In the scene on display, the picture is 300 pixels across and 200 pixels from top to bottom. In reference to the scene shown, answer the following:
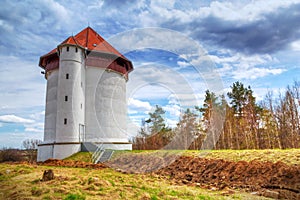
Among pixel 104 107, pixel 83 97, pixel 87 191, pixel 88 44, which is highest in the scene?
pixel 88 44

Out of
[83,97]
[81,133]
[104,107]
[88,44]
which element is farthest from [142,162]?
[88,44]

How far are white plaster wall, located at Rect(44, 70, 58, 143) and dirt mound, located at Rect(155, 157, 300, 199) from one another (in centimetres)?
1629

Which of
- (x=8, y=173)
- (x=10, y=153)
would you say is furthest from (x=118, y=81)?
(x=8, y=173)

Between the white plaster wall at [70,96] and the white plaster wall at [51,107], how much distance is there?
2.25m

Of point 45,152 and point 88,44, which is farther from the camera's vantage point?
point 88,44

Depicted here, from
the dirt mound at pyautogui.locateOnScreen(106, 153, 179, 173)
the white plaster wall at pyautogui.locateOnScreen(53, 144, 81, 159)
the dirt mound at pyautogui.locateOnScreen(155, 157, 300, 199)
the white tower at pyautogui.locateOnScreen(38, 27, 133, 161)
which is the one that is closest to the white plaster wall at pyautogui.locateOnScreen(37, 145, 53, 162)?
→ the white tower at pyautogui.locateOnScreen(38, 27, 133, 161)

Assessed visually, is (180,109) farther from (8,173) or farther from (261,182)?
(8,173)

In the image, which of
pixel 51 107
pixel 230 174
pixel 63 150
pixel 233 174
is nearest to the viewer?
pixel 233 174

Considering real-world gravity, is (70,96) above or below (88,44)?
below

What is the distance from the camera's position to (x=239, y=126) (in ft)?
115

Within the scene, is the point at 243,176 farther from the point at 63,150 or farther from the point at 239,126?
the point at 239,126

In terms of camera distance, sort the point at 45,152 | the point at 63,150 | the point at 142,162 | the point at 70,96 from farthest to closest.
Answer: the point at 45,152
the point at 70,96
the point at 63,150
the point at 142,162

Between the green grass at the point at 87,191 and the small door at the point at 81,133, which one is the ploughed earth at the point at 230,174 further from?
the small door at the point at 81,133

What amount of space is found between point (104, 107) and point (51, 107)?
5974 mm
